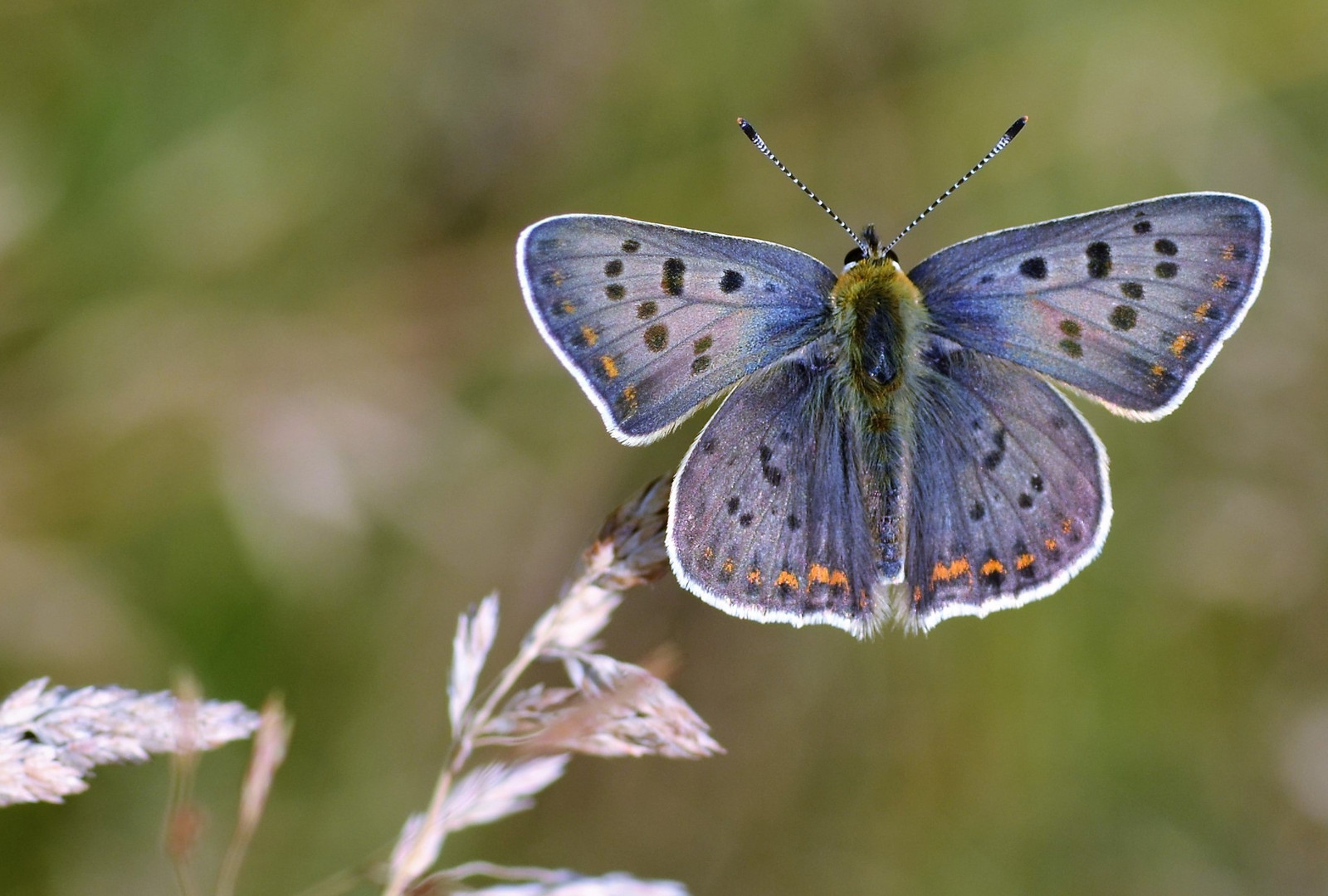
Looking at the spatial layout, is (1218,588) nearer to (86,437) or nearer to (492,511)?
(492,511)

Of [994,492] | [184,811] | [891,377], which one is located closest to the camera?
[184,811]

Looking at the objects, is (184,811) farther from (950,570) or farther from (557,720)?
(950,570)

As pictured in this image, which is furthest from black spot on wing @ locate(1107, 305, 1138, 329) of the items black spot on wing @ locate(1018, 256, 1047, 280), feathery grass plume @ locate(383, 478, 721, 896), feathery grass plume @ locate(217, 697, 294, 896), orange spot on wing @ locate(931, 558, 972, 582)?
feathery grass plume @ locate(217, 697, 294, 896)

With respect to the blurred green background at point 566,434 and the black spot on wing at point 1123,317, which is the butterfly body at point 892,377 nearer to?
the black spot on wing at point 1123,317

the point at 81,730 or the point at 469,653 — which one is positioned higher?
the point at 469,653

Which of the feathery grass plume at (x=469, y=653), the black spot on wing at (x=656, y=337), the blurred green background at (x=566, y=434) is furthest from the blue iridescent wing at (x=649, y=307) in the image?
the blurred green background at (x=566, y=434)

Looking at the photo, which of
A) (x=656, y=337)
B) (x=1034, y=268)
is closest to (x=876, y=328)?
(x=1034, y=268)

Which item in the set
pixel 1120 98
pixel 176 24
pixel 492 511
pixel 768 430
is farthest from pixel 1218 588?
pixel 176 24
